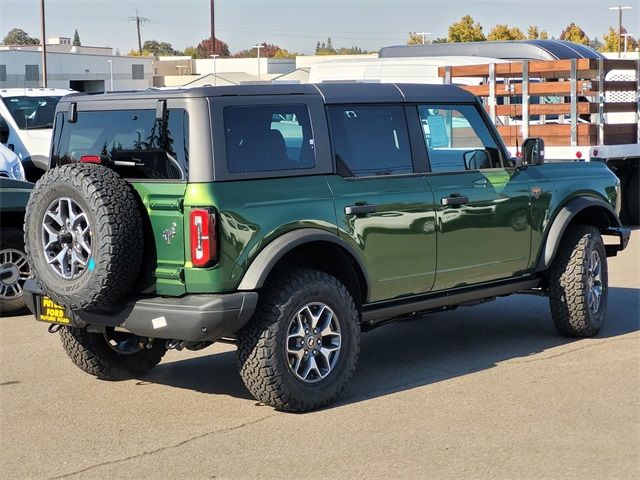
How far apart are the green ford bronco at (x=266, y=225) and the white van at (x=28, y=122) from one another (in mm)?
9889

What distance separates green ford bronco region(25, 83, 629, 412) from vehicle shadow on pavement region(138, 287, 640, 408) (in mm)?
380

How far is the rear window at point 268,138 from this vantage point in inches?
252

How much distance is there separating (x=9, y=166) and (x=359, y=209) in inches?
304

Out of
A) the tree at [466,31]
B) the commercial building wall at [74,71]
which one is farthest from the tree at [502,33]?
the commercial building wall at [74,71]

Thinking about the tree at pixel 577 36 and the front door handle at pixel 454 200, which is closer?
the front door handle at pixel 454 200

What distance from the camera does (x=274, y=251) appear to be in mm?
6316

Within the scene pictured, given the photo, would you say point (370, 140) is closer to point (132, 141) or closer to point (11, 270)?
point (132, 141)

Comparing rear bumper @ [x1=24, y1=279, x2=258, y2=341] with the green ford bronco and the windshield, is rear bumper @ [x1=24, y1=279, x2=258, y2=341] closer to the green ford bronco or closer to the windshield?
the green ford bronco

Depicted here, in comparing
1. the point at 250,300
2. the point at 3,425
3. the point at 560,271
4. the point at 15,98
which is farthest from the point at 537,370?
the point at 15,98

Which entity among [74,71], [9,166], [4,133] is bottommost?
[9,166]

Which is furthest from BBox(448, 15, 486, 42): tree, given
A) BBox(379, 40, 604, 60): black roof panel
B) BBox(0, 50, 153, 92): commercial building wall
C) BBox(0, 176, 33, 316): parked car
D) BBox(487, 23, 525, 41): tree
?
BBox(0, 176, 33, 316): parked car

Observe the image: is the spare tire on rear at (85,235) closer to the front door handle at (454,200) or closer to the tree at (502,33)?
the front door handle at (454,200)

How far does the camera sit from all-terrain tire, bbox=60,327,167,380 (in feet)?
24.0

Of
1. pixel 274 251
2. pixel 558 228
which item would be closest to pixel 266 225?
pixel 274 251
